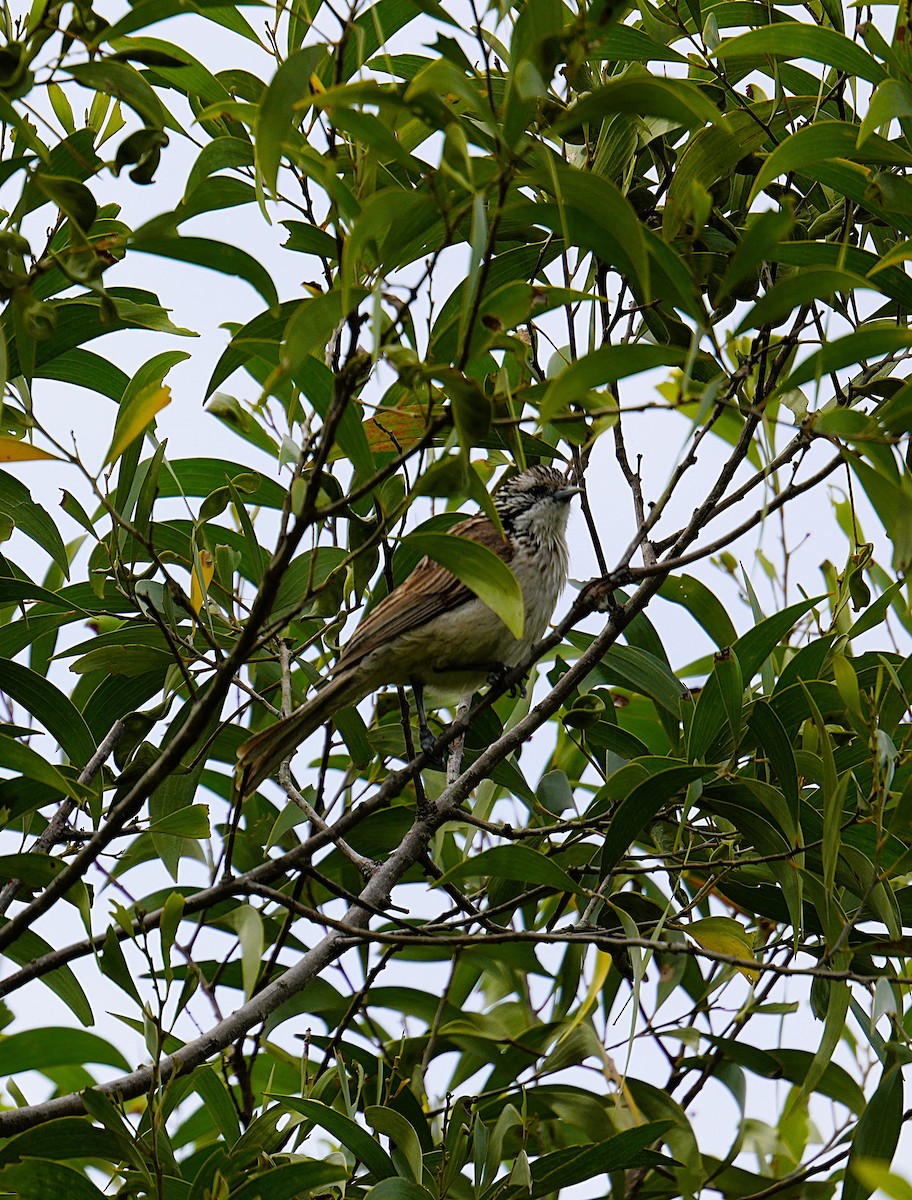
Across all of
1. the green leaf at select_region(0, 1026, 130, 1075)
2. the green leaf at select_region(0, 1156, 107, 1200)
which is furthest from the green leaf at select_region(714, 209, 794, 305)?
the green leaf at select_region(0, 1026, 130, 1075)

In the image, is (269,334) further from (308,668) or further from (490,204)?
(308,668)

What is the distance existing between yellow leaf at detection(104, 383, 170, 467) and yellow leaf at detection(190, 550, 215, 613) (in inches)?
16.2

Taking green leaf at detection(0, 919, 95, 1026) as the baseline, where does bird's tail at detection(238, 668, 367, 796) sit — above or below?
above

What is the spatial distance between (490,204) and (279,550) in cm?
63

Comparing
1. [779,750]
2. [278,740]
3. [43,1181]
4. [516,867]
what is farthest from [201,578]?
[779,750]

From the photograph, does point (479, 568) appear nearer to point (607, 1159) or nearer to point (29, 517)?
point (29, 517)

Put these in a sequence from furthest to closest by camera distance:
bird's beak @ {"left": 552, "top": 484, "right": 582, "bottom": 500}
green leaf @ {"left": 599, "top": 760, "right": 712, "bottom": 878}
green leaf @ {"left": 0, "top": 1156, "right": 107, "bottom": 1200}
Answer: bird's beak @ {"left": 552, "top": 484, "right": 582, "bottom": 500}, green leaf @ {"left": 599, "top": 760, "right": 712, "bottom": 878}, green leaf @ {"left": 0, "top": 1156, "right": 107, "bottom": 1200}

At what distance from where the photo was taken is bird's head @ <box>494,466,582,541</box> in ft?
16.7

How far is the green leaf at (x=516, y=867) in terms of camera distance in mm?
2846

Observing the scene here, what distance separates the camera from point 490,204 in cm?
203

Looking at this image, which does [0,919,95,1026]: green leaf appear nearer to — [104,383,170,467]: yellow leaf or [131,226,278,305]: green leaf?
[104,383,170,467]: yellow leaf

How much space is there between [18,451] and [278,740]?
115 centimetres

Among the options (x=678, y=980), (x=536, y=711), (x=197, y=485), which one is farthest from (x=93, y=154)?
(x=678, y=980)

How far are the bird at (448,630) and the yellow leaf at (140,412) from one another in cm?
104
